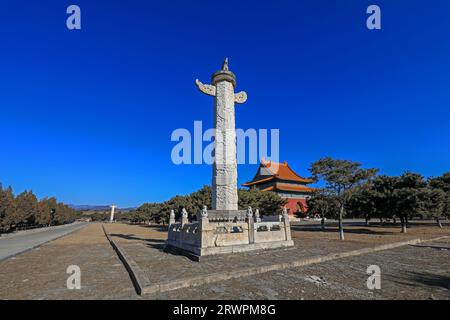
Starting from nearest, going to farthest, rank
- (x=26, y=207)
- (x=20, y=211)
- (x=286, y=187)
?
(x=20, y=211), (x=26, y=207), (x=286, y=187)

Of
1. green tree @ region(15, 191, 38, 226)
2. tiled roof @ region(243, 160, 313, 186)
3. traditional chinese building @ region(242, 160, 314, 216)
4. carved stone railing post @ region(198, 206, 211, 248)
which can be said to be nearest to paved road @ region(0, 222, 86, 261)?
carved stone railing post @ region(198, 206, 211, 248)

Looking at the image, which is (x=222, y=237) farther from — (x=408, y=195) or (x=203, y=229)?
(x=408, y=195)

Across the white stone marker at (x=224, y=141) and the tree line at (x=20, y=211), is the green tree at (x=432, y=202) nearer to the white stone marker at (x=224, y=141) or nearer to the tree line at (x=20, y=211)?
the white stone marker at (x=224, y=141)

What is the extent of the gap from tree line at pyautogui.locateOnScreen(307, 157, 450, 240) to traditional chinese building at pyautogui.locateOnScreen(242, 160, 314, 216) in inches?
942

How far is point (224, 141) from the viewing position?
1459 centimetres

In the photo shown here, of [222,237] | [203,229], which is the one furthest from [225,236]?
[203,229]

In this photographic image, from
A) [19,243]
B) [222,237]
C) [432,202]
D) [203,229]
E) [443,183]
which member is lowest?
[19,243]

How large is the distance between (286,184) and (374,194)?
32.7 meters

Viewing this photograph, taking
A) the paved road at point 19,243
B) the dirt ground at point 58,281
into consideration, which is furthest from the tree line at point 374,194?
the paved road at point 19,243

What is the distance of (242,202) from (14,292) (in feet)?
71.8

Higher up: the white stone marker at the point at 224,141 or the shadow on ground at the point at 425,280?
the white stone marker at the point at 224,141

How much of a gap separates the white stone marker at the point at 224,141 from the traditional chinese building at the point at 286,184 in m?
38.9

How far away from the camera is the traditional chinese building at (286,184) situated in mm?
53125
